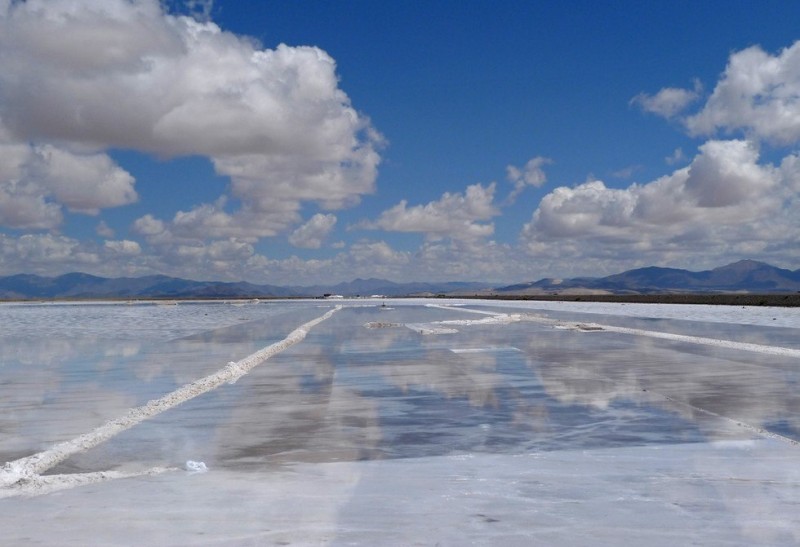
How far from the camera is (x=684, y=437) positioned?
40.5ft

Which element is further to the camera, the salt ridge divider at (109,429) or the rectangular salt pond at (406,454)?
the salt ridge divider at (109,429)

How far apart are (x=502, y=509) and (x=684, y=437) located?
5280mm

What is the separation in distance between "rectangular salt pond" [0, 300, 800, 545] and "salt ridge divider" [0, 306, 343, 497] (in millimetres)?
60

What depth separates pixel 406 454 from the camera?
37.5ft

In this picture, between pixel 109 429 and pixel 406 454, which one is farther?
pixel 109 429

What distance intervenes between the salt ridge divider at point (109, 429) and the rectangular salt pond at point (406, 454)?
60 millimetres

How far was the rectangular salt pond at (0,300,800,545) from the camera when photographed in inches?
308

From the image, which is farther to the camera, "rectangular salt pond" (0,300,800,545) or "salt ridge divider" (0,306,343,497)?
"salt ridge divider" (0,306,343,497)

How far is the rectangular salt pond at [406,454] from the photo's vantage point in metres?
7.82

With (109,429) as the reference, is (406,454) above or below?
above

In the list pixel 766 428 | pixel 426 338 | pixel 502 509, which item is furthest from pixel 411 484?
pixel 426 338

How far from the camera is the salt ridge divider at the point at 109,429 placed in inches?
411

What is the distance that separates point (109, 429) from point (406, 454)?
230 inches

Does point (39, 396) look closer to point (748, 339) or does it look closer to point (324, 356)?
point (324, 356)
